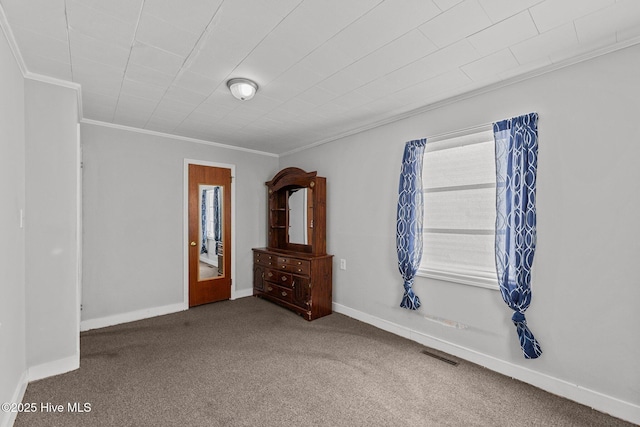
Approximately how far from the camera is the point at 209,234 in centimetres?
450

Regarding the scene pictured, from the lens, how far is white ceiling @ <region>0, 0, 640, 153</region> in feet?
5.35

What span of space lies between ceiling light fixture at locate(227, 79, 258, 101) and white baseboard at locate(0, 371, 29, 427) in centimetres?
264

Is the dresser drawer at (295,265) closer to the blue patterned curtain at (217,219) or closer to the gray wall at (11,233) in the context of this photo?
the blue patterned curtain at (217,219)

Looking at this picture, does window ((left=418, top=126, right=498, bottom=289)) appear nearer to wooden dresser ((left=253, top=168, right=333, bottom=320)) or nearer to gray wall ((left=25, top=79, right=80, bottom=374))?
wooden dresser ((left=253, top=168, right=333, bottom=320))

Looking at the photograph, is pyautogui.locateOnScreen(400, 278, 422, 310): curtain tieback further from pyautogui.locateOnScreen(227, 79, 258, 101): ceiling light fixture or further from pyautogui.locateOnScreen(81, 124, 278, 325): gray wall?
pyautogui.locateOnScreen(81, 124, 278, 325): gray wall

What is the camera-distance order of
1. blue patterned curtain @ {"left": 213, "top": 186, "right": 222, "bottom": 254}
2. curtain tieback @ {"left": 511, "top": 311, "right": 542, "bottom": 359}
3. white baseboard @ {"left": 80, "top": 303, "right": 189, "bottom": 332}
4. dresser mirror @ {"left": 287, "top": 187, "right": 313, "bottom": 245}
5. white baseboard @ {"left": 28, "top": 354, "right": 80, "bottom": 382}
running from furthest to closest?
blue patterned curtain @ {"left": 213, "top": 186, "right": 222, "bottom": 254} → dresser mirror @ {"left": 287, "top": 187, "right": 313, "bottom": 245} → white baseboard @ {"left": 80, "top": 303, "right": 189, "bottom": 332} → white baseboard @ {"left": 28, "top": 354, "right": 80, "bottom": 382} → curtain tieback @ {"left": 511, "top": 311, "right": 542, "bottom": 359}

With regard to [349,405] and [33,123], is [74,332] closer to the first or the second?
[33,123]

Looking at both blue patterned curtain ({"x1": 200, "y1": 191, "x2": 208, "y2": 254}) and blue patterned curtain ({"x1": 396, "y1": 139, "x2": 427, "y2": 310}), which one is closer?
blue patterned curtain ({"x1": 396, "y1": 139, "x2": 427, "y2": 310})

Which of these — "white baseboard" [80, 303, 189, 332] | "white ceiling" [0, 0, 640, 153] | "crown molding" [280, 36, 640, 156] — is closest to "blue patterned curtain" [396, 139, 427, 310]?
"crown molding" [280, 36, 640, 156]

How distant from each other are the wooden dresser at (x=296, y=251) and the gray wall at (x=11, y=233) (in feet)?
8.65

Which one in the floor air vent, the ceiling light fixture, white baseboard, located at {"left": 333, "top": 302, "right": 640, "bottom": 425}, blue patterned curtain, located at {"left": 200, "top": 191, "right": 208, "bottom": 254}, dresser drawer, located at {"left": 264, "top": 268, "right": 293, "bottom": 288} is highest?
the ceiling light fixture

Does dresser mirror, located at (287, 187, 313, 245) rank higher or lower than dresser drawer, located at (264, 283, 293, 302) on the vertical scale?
higher

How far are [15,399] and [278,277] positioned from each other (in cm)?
277

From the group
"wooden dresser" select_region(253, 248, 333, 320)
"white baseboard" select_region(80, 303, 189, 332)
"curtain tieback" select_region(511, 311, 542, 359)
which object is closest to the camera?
"curtain tieback" select_region(511, 311, 542, 359)
